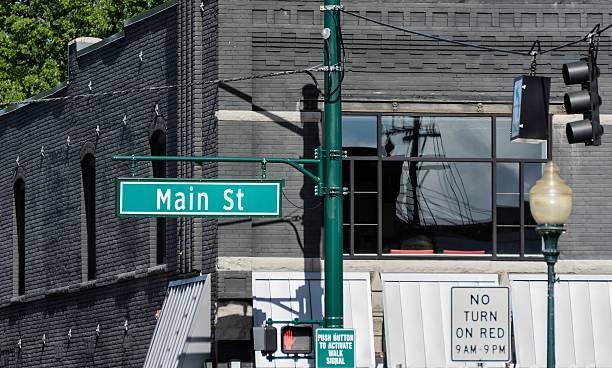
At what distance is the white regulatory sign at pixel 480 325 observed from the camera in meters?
17.3

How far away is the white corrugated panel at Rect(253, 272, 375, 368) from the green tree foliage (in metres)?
21.6

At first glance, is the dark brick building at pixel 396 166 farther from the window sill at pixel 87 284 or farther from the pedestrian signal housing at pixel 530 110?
the window sill at pixel 87 284

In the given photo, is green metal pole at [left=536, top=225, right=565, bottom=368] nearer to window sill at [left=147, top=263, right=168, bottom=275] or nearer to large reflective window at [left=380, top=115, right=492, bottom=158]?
large reflective window at [left=380, top=115, right=492, bottom=158]

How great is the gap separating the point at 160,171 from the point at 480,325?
10.3 meters

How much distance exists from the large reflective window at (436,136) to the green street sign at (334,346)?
15.2ft

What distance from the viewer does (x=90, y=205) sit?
29.0 m

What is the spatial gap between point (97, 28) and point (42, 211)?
47.8 feet

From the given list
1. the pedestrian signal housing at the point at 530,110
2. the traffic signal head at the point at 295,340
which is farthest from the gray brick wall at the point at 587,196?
the traffic signal head at the point at 295,340

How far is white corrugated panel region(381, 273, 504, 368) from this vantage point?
22.9 metres

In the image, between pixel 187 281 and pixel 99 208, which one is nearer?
pixel 187 281

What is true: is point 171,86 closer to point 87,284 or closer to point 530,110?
point 87,284

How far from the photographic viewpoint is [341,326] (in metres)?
20.0

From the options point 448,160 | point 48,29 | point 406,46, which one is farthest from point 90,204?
point 48,29

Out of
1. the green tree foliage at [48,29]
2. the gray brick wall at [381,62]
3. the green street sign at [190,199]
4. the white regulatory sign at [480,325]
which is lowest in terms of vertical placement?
the white regulatory sign at [480,325]
